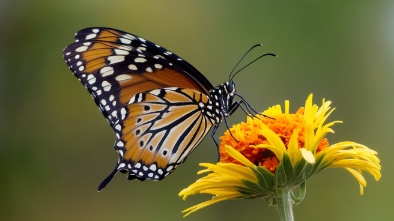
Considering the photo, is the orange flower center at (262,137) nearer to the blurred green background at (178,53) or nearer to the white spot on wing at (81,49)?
the white spot on wing at (81,49)

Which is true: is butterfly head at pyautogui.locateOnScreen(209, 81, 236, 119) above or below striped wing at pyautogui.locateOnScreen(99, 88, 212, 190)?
above

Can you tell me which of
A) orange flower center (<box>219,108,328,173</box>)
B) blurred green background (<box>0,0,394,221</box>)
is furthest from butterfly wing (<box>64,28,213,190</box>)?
blurred green background (<box>0,0,394,221</box>)

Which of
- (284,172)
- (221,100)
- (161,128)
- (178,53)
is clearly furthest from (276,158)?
(178,53)

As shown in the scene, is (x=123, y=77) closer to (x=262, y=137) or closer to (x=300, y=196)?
(x=262, y=137)

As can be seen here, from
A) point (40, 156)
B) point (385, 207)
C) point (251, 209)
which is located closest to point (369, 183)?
point (385, 207)

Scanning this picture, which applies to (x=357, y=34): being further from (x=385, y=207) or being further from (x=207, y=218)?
(x=207, y=218)

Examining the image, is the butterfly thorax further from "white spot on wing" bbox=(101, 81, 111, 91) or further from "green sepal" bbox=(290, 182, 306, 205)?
"green sepal" bbox=(290, 182, 306, 205)

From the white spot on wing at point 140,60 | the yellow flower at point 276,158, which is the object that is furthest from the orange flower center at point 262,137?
the white spot on wing at point 140,60
